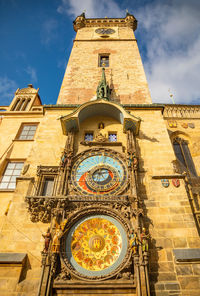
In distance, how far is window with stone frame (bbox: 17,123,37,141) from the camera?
12048 millimetres

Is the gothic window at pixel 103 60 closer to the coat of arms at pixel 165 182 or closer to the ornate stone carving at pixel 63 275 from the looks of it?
the coat of arms at pixel 165 182

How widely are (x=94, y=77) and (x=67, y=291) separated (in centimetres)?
1202

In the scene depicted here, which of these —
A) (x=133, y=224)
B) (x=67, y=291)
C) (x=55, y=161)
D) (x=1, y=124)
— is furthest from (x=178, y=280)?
(x=1, y=124)

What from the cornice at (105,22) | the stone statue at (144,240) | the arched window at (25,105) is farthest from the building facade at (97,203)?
the cornice at (105,22)

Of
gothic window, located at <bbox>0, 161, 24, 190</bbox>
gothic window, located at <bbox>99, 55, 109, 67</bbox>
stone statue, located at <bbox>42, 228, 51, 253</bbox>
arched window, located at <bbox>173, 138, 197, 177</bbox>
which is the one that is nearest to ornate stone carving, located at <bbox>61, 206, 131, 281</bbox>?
stone statue, located at <bbox>42, 228, 51, 253</bbox>

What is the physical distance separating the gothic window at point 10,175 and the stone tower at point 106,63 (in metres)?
4.46

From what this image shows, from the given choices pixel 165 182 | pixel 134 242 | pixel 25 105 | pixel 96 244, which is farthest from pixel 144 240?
pixel 25 105

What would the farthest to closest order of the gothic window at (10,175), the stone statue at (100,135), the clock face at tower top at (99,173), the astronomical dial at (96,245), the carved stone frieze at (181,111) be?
the carved stone frieze at (181,111) < the gothic window at (10,175) < the stone statue at (100,135) < the clock face at tower top at (99,173) < the astronomical dial at (96,245)

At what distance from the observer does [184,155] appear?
43.0 ft

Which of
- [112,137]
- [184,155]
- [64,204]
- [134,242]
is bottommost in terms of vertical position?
[134,242]

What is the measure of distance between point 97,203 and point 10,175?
4.94 meters

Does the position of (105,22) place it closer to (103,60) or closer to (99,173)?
(103,60)

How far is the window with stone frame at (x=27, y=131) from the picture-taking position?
39.5 ft

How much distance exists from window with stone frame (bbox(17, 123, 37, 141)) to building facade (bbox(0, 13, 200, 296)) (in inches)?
2.1
